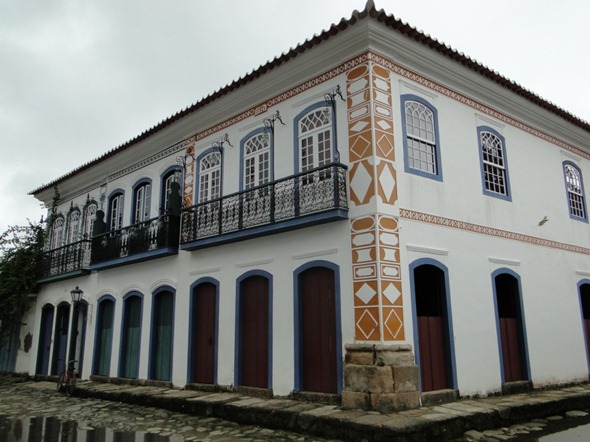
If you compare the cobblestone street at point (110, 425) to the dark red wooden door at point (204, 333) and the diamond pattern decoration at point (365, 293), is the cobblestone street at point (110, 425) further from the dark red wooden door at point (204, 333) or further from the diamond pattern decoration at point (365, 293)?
the diamond pattern decoration at point (365, 293)

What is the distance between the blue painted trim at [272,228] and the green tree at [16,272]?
8.14 metres

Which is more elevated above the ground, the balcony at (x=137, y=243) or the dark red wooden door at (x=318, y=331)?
the balcony at (x=137, y=243)

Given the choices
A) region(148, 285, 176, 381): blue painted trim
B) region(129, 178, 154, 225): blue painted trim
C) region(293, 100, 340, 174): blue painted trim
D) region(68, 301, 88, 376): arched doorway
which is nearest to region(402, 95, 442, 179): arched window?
region(293, 100, 340, 174): blue painted trim

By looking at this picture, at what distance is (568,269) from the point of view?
36.6ft

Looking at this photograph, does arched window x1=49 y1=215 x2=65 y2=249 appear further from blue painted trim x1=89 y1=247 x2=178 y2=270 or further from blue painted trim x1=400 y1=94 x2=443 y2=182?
blue painted trim x1=400 y1=94 x2=443 y2=182

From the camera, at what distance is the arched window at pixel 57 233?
16672 mm

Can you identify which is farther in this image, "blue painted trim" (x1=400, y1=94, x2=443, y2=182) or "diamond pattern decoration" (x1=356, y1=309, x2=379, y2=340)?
"blue painted trim" (x1=400, y1=94, x2=443, y2=182)

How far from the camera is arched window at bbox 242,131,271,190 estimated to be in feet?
32.7

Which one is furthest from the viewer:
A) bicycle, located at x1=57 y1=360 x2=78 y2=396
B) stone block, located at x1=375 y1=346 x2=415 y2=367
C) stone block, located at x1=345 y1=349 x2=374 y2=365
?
bicycle, located at x1=57 y1=360 x2=78 y2=396

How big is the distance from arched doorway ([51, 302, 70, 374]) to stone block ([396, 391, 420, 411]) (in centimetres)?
1065

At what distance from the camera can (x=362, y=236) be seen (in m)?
7.80

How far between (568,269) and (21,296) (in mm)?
15166

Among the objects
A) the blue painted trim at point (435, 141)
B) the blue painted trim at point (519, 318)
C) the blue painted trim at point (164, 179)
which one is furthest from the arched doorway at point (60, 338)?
the blue painted trim at point (519, 318)

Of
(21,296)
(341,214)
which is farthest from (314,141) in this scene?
(21,296)
